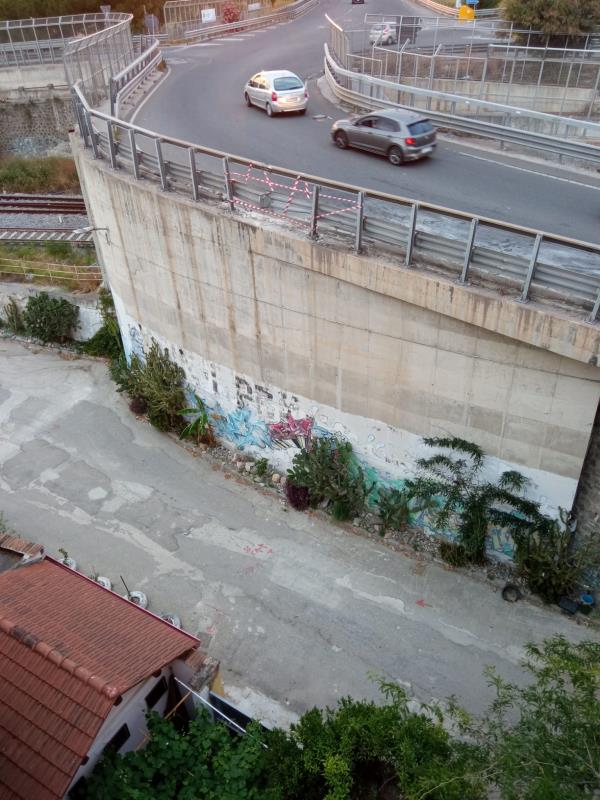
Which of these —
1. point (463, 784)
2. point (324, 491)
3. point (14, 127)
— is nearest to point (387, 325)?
point (324, 491)

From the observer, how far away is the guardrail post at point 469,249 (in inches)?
412

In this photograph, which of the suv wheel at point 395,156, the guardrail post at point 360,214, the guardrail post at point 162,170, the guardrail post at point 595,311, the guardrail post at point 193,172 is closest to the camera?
the guardrail post at point 595,311

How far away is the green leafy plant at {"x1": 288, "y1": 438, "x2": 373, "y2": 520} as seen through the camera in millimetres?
14391

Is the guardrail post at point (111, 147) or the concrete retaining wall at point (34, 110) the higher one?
the guardrail post at point (111, 147)

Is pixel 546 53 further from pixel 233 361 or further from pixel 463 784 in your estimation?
pixel 463 784

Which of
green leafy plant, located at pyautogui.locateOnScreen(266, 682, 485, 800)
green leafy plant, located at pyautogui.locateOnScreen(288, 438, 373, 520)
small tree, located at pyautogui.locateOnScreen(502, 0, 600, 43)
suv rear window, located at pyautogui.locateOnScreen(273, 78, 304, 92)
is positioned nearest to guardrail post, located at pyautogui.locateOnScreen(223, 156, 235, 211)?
green leafy plant, located at pyautogui.locateOnScreen(288, 438, 373, 520)

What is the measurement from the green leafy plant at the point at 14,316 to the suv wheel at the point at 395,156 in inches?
533

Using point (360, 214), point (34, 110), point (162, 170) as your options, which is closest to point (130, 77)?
point (34, 110)

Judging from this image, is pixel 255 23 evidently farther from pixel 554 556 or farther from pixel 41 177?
pixel 554 556

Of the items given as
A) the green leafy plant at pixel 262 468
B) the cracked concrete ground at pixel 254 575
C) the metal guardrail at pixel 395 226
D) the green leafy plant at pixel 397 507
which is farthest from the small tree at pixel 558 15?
the cracked concrete ground at pixel 254 575

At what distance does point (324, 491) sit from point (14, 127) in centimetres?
2799

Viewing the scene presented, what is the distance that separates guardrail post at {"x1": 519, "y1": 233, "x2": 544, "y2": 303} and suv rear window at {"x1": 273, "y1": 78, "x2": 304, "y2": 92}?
1510 cm

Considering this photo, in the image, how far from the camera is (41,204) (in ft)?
86.0

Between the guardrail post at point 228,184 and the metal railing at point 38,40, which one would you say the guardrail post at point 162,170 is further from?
the metal railing at point 38,40
